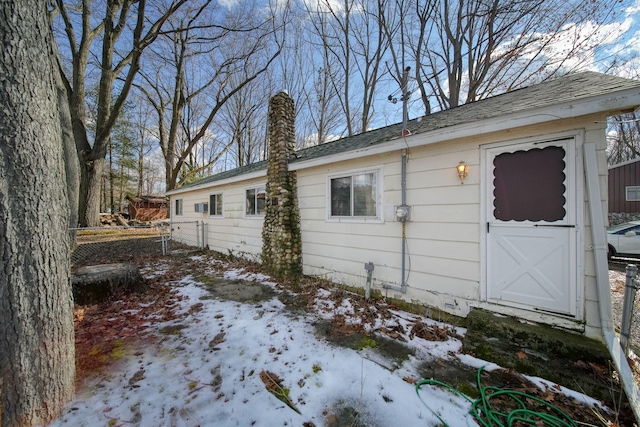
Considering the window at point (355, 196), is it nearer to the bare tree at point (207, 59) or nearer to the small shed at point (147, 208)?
the bare tree at point (207, 59)

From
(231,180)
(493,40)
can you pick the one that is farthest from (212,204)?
(493,40)

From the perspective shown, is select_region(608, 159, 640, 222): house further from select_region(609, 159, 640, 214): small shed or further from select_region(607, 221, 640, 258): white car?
select_region(607, 221, 640, 258): white car

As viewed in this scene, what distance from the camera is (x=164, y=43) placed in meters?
13.4

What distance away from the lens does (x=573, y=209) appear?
2762mm

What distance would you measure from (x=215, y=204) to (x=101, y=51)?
801 centimetres

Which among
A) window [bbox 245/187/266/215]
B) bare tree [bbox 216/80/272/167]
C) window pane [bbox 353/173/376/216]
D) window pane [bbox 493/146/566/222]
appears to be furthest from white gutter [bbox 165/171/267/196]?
bare tree [bbox 216/80/272/167]

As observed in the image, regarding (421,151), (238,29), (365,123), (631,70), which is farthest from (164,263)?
(631,70)

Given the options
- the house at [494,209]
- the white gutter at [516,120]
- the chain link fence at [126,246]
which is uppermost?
the white gutter at [516,120]

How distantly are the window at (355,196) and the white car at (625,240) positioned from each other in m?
8.49

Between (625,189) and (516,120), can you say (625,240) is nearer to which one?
(625,189)

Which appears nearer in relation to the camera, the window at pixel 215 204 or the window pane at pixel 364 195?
the window pane at pixel 364 195

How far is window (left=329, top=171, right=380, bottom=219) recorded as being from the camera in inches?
179

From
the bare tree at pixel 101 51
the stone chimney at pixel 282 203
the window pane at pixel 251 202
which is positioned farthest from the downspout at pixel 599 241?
the bare tree at pixel 101 51

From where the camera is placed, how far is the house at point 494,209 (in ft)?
8.75
